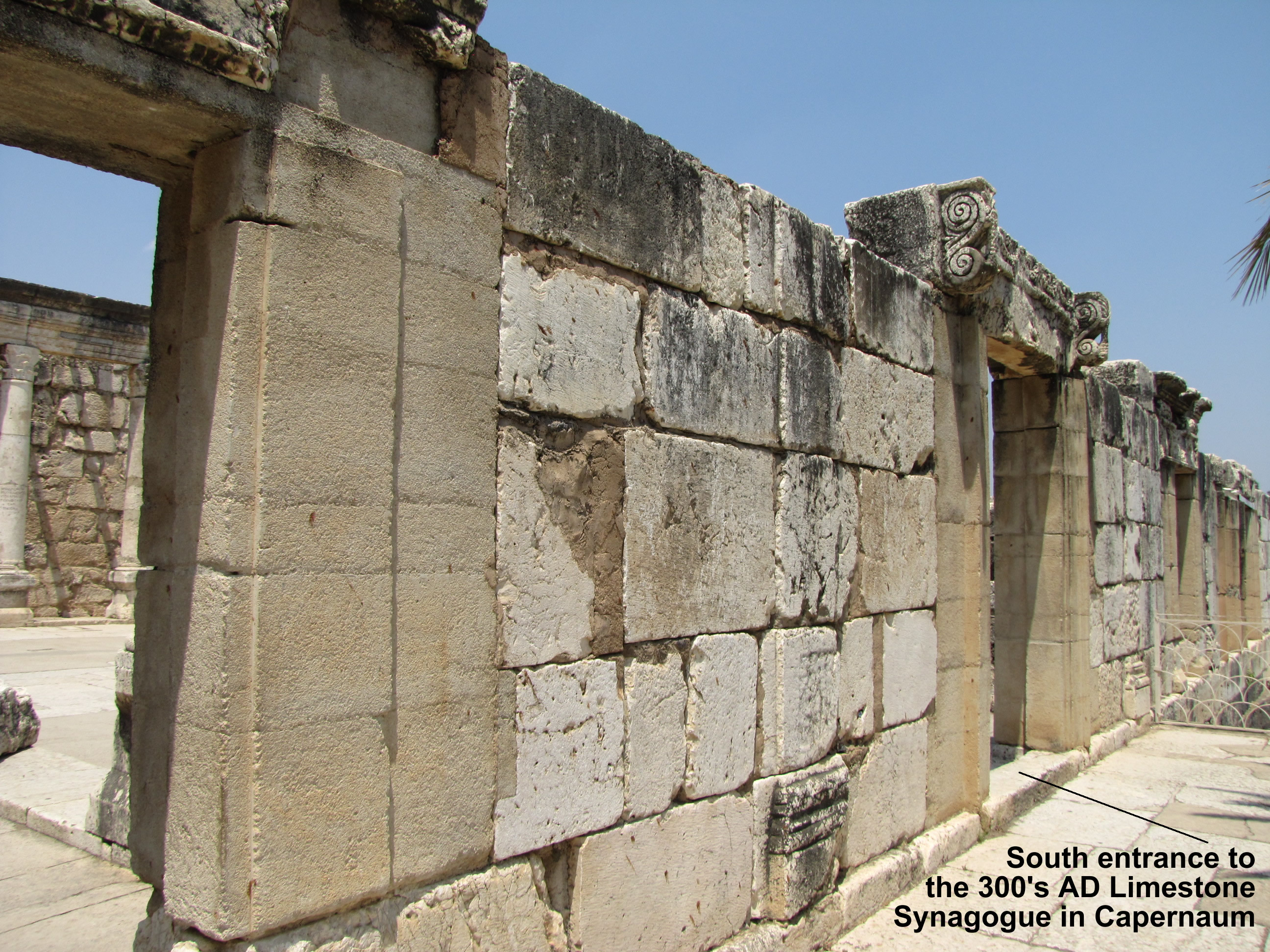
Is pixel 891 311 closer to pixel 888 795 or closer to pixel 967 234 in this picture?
pixel 967 234

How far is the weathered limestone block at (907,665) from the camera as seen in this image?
4602 millimetres

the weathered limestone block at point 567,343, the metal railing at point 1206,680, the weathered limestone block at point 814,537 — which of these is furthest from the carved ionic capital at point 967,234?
the metal railing at point 1206,680

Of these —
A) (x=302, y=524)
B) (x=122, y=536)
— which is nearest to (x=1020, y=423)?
(x=302, y=524)

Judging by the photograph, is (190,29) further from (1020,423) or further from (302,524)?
(1020,423)

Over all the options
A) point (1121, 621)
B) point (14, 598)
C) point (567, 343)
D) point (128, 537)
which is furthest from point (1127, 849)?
point (14, 598)

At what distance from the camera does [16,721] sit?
548cm

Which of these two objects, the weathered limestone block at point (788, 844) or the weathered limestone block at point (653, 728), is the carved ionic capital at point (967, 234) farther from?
the weathered limestone block at point (653, 728)

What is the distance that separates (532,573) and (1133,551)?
7654 millimetres

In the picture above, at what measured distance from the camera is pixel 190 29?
200 centimetres

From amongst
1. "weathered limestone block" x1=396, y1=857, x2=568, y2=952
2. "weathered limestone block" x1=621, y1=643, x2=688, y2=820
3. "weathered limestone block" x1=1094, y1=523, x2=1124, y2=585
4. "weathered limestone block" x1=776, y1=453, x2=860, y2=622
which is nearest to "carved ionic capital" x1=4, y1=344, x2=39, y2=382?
"weathered limestone block" x1=776, y1=453, x2=860, y2=622

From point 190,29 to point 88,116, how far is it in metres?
0.36

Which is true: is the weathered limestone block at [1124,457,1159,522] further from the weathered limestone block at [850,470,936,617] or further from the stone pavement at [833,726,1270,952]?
the weathered limestone block at [850,470,936,617]

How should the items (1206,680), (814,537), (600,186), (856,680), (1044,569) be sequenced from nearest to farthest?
(600,186) → (814,537) → (856,680) → (1044,569) → (1206,680)

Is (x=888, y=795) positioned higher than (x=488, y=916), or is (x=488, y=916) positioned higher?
(x=488, y=916)
